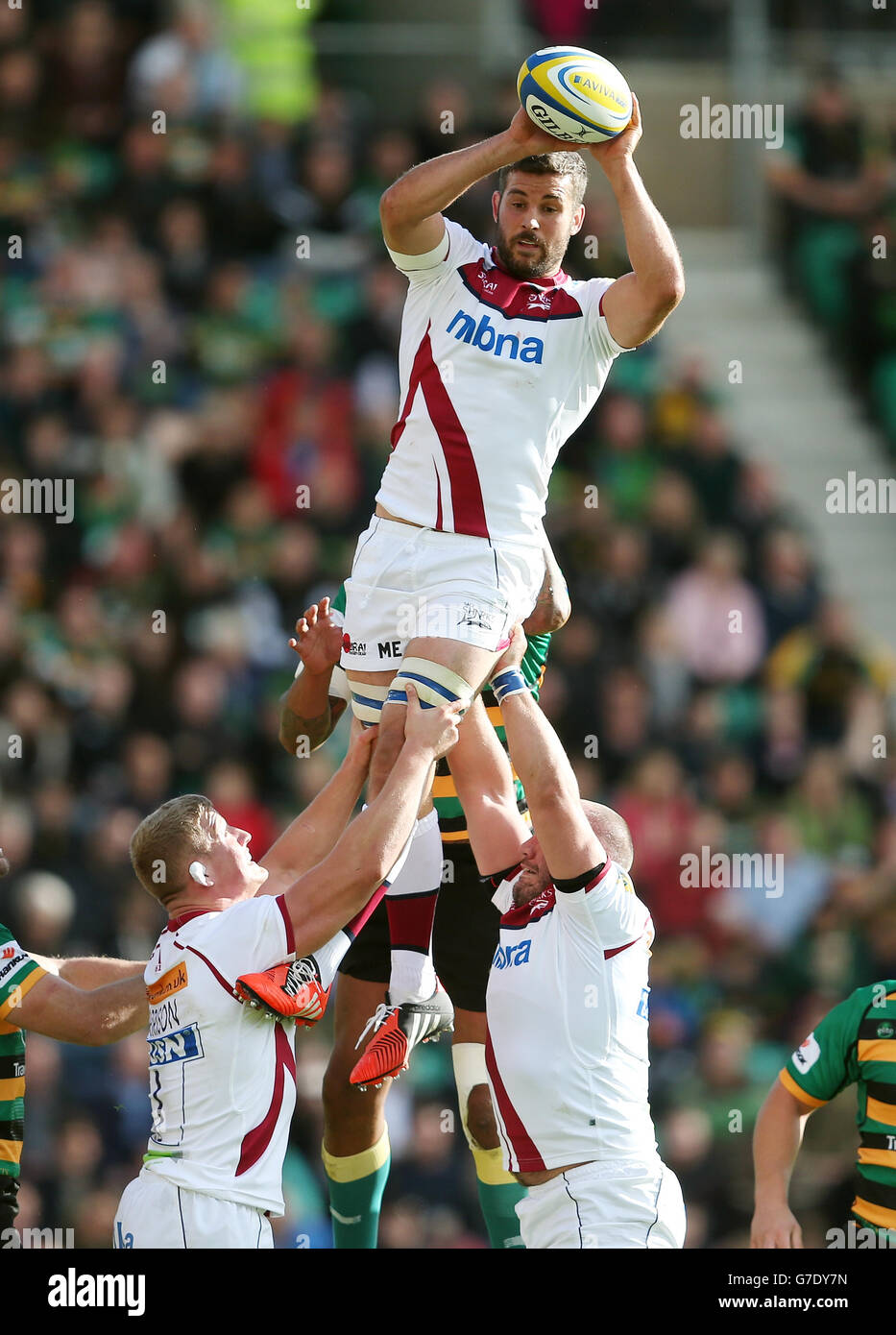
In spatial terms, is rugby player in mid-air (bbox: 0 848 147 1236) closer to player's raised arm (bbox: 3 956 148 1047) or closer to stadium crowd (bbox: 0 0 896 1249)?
player's raised arm (bbox: 3 956 148 1047)

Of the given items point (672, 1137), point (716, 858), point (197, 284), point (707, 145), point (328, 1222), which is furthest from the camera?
point (707, 145)

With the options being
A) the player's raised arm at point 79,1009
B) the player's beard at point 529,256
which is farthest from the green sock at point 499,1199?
the player's beard at point 529,256

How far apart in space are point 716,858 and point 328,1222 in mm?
3144

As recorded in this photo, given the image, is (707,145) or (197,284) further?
(707,145)

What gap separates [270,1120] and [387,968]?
1460mm

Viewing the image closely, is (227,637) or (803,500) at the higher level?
(803,500)

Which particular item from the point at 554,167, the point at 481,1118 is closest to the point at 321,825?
the point at 481,1118

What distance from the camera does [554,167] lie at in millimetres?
6004

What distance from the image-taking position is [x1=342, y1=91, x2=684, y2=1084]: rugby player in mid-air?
593 cm

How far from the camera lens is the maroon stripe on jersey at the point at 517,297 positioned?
6.12 metres
